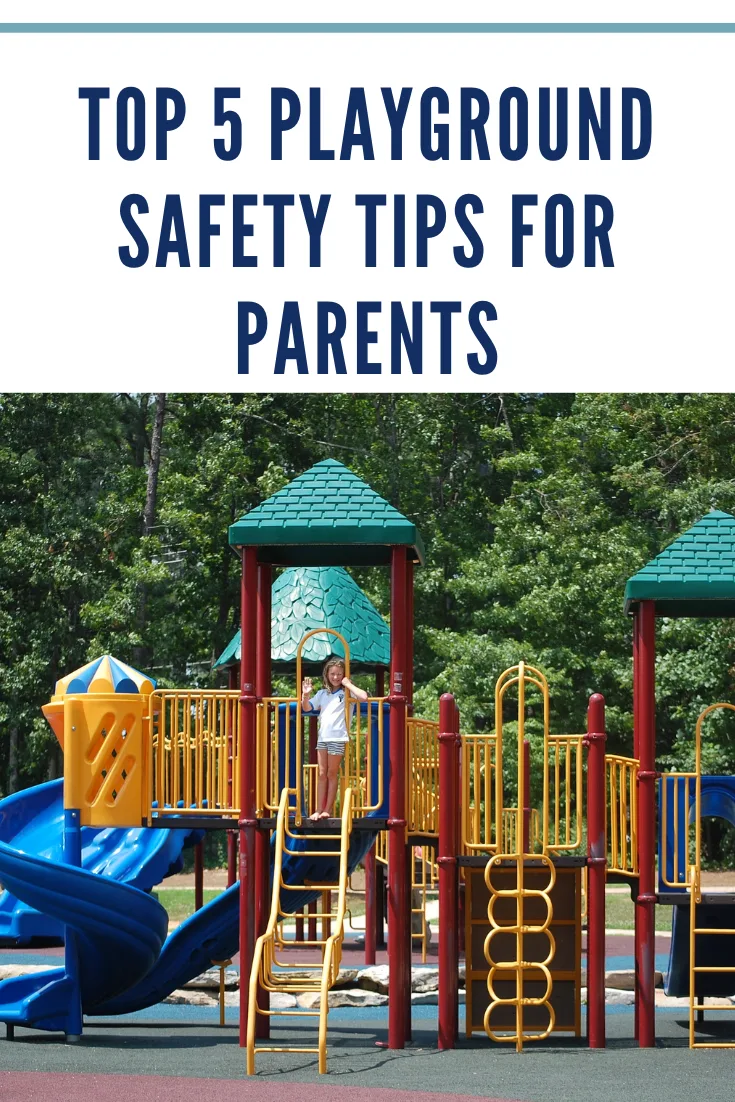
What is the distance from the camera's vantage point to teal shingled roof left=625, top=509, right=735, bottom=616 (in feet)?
45.2

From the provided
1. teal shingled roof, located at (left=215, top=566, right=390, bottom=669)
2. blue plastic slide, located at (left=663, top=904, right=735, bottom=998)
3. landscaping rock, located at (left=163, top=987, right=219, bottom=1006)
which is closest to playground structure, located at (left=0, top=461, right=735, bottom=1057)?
blue plastic slide, located at (left=663, top=904, right=735, bottom=998)

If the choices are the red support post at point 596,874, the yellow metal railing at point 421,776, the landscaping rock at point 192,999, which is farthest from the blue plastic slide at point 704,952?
the landscaping rock at point 192,999

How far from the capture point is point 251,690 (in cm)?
1388

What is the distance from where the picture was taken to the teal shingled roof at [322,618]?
2284 cm

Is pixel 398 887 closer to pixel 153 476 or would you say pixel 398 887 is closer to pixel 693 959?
pixel 693 959

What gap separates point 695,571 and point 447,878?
3.27 m

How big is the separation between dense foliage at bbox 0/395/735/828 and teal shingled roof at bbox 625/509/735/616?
651 inches

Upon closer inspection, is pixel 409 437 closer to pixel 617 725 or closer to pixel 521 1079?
pixel 617 725

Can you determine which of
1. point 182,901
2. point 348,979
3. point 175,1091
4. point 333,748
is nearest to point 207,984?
point 348,979

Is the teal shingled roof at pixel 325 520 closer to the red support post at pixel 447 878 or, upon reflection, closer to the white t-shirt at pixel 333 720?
the white t-shirt at pixel 333 720

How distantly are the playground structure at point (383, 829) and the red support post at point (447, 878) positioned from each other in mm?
18

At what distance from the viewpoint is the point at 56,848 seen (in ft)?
54.4

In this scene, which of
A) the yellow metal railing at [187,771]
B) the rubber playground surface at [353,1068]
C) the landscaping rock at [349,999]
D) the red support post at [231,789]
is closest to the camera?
the rubber playground surface at [353,1068]

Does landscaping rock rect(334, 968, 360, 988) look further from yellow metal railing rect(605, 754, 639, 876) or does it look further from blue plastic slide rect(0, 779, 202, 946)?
yellow metal railing rect(605, 754, 639, 876)
